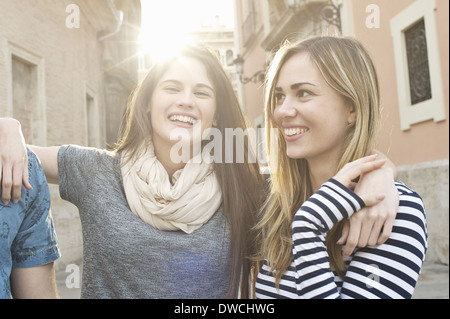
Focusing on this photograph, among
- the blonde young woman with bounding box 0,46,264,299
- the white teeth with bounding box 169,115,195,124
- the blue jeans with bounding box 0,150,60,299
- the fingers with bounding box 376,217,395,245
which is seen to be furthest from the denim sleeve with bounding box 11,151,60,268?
the fingers with bounding box 376,217,395,245

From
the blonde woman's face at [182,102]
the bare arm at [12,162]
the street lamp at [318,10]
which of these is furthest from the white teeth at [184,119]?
the street lamp at [318,10]

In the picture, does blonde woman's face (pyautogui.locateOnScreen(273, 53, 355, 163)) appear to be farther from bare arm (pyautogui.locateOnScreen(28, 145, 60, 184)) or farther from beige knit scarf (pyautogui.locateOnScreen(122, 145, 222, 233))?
bare arm (pyautogui.locateOnScreen(28, 145, 60, 184))

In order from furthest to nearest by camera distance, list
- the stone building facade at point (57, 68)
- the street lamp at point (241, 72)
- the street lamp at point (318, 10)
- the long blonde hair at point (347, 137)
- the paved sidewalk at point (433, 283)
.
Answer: the paved sidewalk at point (433, 283), the street lamp at point (318, 10), the street lamp at point (241, 72), the stone building facade at point (57, 68), the long blonde hair at point (347, 137)

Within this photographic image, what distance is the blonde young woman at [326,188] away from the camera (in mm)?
708

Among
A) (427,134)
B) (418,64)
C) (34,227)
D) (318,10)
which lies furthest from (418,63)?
(34,227)

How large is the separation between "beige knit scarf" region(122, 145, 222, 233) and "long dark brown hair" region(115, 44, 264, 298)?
0.03 metres

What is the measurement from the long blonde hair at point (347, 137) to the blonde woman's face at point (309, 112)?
14 millimetres

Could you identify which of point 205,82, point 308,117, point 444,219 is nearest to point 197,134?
point 205,82

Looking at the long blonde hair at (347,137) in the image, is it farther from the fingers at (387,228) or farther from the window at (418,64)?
the window at (418,64)

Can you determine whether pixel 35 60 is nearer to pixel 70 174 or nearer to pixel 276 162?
pixel 70 174

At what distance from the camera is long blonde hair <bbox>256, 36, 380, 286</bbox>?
816mm

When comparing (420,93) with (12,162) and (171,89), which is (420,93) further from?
(12,162)

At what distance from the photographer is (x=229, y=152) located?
3.60 ft
